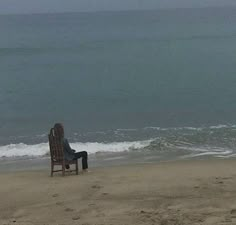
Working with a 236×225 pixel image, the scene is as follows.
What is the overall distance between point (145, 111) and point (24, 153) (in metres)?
8.37

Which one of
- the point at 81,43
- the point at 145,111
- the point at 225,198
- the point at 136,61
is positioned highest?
the point at 81,43

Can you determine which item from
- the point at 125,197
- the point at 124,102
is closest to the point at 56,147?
the point at 125,197

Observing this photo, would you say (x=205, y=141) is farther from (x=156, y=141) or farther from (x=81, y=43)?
(x=81, y=43)

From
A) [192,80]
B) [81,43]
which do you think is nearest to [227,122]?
[192,80]

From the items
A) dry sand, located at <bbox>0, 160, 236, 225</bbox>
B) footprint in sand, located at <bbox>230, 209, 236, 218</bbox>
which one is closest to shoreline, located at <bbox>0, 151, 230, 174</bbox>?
dry sand, located at <bbox>0, 160, 236, 225</bbox>

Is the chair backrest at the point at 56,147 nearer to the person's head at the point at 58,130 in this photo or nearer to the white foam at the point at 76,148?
the person's head at the point at 58,130

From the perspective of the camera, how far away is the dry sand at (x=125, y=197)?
7910 mm

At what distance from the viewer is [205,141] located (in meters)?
16.8

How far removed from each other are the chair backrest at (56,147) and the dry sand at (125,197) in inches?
17.3

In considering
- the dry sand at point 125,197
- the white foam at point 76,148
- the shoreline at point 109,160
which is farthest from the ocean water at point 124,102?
the dry sand at point 125,197

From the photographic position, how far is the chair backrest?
458 inches

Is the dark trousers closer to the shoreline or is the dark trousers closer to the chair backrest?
the chair backrest

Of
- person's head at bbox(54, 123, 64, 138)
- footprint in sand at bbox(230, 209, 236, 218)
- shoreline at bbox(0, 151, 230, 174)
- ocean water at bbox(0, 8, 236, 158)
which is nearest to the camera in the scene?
footprint in sand at bbox(230, 209, 236, 218)

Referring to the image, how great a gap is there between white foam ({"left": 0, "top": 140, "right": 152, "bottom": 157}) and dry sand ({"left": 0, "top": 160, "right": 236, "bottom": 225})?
128 inches
